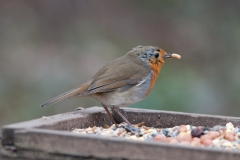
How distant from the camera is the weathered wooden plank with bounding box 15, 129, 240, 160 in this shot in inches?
129

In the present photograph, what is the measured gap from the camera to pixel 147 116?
16.3ft

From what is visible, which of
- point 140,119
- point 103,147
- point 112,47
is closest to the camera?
point 103,147

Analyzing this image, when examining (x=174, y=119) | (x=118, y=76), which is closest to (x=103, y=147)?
(x=174, y=119)

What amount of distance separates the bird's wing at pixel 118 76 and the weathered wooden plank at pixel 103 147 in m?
1.48

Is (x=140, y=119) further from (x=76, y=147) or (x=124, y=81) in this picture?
(x=76, y=147)

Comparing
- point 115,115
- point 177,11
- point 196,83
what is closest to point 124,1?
point 177,11

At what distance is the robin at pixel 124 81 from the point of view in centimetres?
514

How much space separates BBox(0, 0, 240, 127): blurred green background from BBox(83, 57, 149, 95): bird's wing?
2.76 meters

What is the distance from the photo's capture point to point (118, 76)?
5.35 metres

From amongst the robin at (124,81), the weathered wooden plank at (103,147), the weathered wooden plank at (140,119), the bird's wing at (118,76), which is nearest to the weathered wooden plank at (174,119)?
the weathered wooden plank at (140,119)

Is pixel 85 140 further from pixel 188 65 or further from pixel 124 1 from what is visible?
A: pixel 124 1

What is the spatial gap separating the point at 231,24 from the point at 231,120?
21.9ft

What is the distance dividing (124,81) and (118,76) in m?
0.07

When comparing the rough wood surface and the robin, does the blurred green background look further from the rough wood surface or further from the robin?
the rough wood surface
